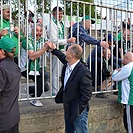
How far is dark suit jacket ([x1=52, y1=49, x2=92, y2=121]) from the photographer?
12.4 feet

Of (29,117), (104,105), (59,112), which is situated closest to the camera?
(29,117)

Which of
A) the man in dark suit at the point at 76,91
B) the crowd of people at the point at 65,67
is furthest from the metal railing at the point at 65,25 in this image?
the man in dark suit at the point at 76,91

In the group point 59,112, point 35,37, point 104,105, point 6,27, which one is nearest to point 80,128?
point 59,112

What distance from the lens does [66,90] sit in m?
3.93

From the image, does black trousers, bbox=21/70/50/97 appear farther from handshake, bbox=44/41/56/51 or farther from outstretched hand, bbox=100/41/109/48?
outstretched hand, bbox=100/41/109/48

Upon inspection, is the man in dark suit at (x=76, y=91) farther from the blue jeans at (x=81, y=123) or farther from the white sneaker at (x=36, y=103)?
the white sneaker at (x=36, y=103)

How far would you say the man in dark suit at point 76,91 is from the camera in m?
3.79

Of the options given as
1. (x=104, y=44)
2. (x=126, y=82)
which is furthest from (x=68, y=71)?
(x=126, y=82)

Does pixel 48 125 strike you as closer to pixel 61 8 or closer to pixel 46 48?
pixel 46 48

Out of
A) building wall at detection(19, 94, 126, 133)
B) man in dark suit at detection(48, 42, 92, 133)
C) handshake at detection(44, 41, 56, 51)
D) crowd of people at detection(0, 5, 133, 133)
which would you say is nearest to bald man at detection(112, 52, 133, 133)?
crowd of people at detection(0, 5, 133, 133)

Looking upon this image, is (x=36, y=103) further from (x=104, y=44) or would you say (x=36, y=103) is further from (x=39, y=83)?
(x=104, y=44)

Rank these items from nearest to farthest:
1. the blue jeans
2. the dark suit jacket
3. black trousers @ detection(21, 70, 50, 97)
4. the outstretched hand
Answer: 1. the dark suit jacket
2. the blue jeans
3. black trousers @ detection(21, 70, 50, 97)
4. the outstretched hand

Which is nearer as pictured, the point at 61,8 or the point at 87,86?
the point at 87,86

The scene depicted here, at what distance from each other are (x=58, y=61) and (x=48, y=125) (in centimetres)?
101
